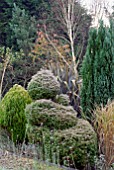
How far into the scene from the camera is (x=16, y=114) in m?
5.18

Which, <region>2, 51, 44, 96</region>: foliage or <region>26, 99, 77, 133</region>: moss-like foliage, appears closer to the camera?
<region>26, 99, 77, 133</region>: moss-like foliage

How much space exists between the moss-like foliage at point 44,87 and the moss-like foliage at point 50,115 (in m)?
0.35

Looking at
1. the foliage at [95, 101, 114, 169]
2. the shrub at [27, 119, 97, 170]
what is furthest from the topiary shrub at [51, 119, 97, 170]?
the foliage at [95, 101, 114, 169]

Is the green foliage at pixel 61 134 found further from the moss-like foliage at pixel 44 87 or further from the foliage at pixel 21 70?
the foliage at pixel 21 70

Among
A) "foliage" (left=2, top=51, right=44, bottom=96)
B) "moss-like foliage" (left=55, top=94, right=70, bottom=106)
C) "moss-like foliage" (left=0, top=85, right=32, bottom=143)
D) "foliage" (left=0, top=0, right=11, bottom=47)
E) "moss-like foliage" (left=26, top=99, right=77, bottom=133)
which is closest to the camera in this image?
"moss-like foliage" (left=26, top=99, right=77, bottom=133)

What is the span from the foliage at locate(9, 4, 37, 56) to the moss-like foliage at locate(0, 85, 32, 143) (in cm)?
750

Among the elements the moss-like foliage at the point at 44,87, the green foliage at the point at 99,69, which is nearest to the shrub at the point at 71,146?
the moss-like foliage at the point at 44,87

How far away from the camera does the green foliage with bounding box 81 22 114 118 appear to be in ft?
17.4

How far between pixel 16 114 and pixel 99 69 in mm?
1701

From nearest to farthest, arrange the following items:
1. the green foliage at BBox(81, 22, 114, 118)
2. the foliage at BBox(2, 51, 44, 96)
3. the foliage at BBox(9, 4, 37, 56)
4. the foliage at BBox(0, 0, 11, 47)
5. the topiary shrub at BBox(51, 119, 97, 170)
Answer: the topiary shrub at BBox(51, 119, 97, 170) < the green foliage at BBox(81, 22, 114, 118) < the foliage at BBox(2, 51, 44, 96) < the foliage at BBox(9, 4, 37, 56) < the foliage at BBox(0, 0, 11, 47)

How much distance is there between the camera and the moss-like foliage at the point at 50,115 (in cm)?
426

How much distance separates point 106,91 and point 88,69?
1.75ft

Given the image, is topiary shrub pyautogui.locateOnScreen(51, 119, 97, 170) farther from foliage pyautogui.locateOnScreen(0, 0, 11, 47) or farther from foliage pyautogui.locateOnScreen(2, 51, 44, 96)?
foliage pyautogui.locateOnScreen(0, 0, 11, 47)

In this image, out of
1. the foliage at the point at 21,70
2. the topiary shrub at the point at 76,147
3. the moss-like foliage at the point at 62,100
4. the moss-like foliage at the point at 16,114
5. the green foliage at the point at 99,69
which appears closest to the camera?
the topiary shrub at the point at 76,147
